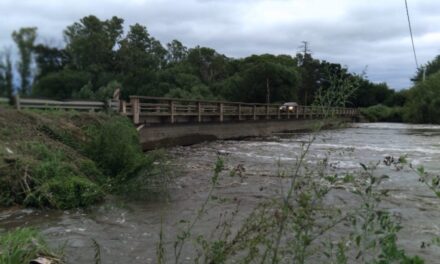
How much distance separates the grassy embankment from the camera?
9859 millimetres

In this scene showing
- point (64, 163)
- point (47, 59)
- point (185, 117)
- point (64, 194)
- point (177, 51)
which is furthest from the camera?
point (177, 51)

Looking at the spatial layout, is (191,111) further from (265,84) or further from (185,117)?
(265,84)

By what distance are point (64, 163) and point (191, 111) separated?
1797cm

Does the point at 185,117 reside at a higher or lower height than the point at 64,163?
higher

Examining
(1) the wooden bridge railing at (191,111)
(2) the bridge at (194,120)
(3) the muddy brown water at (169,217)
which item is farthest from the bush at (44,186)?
(1) the wooden bridge railing at (191,111)

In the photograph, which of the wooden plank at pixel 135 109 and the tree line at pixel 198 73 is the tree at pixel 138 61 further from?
the wooden plank at pixel 135 109

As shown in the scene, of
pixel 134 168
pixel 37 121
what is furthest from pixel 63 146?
pixel 134 168

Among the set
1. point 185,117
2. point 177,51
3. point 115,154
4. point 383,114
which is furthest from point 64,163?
point 177,51

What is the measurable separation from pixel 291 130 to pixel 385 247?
45861 millimetres

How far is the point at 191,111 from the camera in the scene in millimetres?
29000

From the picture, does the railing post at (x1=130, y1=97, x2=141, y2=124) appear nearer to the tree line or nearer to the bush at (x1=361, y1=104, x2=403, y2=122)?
the tree line

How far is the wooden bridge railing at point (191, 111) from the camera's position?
73.2 ft

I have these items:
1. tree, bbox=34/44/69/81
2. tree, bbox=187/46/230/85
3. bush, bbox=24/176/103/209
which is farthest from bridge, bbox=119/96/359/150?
tree, bbox=187/46/230/85

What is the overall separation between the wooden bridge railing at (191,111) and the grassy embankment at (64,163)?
5837 mm
